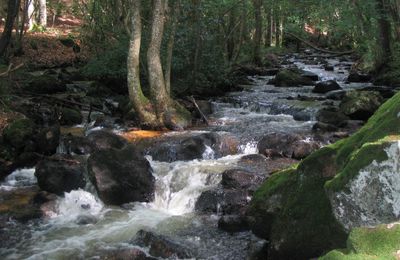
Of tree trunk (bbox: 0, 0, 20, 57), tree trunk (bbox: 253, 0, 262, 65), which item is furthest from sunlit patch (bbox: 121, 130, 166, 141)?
tree trunk (bbox: 253, 0, 262, 65)

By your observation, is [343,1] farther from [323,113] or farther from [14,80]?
[14,80]

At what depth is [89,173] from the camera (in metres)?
9.40

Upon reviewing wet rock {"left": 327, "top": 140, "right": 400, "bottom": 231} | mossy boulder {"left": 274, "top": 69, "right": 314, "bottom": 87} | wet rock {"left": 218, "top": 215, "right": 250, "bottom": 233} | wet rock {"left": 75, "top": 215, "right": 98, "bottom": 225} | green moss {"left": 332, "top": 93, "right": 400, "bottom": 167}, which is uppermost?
mossy boulder {"left": 274, "top": 69, "right": 314, "bottom": 87}

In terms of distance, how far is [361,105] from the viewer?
14.6m

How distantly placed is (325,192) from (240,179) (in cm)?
409

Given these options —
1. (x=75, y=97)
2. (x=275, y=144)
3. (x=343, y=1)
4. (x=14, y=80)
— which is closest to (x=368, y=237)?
(x=275, y=144)

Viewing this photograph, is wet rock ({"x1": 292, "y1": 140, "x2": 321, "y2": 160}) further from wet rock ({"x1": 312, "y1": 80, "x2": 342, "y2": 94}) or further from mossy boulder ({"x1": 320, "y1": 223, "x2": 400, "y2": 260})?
wet rock ({"x1": 312, "y1": 80, "x2": 342, "y2": 94})

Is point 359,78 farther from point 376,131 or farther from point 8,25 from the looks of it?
point 376,131

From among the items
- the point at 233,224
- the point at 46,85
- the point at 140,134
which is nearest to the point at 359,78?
the point at 140,134

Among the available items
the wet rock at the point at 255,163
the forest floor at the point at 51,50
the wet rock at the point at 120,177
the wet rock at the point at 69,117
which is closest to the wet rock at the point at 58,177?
the wet rock at the point at 120,177

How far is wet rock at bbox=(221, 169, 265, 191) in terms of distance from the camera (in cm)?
904

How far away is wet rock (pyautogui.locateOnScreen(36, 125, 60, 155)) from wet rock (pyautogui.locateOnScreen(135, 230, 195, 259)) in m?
5.43

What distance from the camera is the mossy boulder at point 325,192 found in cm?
419

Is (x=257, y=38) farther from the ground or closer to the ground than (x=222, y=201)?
farther from the ground
